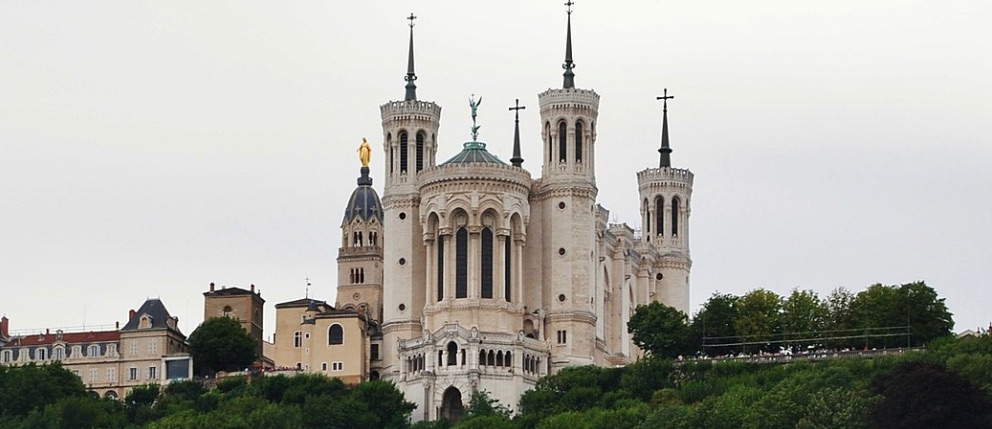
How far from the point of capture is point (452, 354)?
13150 centimetres

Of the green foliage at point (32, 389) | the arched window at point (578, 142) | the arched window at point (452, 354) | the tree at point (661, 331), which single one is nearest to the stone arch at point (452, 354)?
the arched window at point (452, 354)

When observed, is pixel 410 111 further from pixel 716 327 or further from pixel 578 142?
pixel 716 327

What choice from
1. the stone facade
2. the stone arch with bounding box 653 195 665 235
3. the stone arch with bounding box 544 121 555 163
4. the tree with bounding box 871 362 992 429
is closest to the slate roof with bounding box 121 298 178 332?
the stone facade

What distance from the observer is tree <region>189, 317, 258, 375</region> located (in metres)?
138

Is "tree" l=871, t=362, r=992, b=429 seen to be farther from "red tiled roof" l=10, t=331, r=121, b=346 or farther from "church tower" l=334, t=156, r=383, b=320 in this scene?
"red tiled roof" l=10, t=331, r=121, b=346

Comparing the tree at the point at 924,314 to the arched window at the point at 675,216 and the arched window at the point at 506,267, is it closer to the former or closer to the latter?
the arched window at the point at 506,267

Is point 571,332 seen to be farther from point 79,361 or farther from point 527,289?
point 79,361

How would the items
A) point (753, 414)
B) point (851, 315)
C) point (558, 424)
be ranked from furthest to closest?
point (851, 315)
point (558, 424)
point (753, 414)

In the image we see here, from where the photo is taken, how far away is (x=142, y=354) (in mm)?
138625

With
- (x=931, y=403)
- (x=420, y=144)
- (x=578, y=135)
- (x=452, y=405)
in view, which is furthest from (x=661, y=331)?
(x=931, y=403)

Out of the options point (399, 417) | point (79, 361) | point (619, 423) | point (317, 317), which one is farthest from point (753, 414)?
point (79, 361)

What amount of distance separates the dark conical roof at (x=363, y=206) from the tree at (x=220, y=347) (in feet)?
59.4

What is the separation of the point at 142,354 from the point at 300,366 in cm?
861

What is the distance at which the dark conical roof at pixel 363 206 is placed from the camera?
15662 cm
